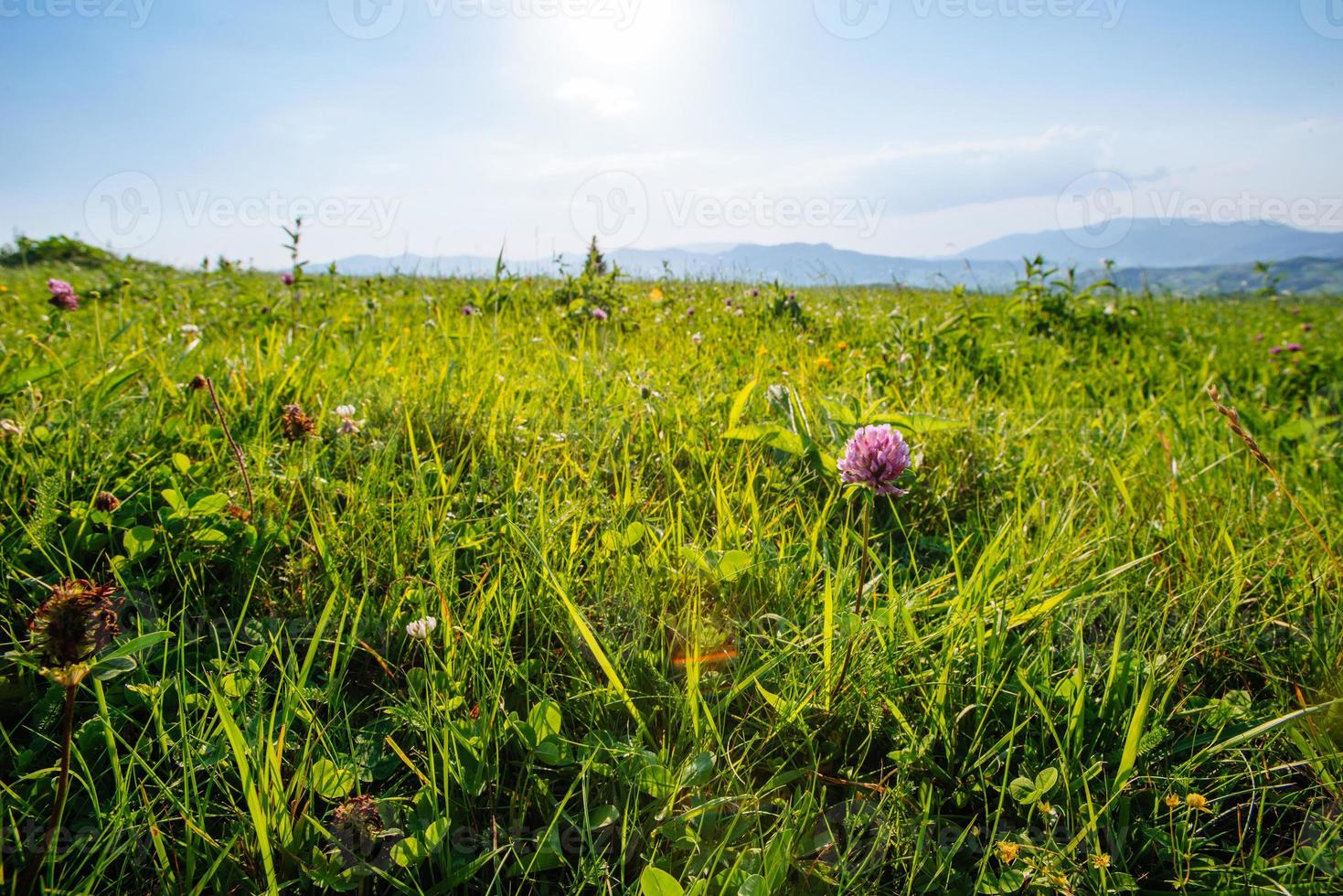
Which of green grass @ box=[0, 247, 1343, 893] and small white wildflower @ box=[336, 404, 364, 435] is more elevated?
small white wildflower @ box=[336, 404, 364, 435]

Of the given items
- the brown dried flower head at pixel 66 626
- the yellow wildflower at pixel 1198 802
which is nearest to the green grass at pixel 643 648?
the yellow wildflower at pixel 1198 802

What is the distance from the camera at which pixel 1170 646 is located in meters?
1.58

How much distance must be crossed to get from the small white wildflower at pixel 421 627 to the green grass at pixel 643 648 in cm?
4

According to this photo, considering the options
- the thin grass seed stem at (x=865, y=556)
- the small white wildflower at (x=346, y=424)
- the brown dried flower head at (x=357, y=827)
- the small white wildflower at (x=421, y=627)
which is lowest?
the brown dried flower head at (x=357, y=827)

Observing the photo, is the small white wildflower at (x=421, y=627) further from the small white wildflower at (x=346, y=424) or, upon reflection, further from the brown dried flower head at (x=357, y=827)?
the small white wildflower at (x=346, y=424)

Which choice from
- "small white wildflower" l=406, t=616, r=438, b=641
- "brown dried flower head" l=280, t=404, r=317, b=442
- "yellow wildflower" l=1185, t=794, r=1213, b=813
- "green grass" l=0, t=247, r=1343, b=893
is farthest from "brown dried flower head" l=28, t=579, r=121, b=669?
"yellow wildflower" l=1185, t=794, r=1213, b=813

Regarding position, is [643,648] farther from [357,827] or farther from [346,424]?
[346,424]

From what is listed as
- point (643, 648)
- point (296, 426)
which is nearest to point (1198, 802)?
point (643, 648)

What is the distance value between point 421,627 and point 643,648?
0.47 meters

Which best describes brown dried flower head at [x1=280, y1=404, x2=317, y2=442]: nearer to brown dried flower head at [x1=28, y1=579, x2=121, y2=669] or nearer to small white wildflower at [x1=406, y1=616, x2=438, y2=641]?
small white wildflower at [x1=406, y1=616, x2=438, y2=641]

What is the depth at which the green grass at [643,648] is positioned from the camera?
Result: 3.62 ft

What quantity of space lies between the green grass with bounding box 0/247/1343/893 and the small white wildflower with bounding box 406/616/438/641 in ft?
0.15

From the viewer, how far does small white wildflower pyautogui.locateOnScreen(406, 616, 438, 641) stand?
142cm

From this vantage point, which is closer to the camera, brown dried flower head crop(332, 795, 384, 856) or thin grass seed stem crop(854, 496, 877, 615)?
brown dried flower head crop(332, 795, 384, 856)
